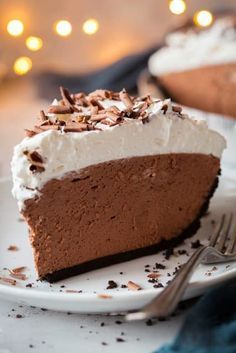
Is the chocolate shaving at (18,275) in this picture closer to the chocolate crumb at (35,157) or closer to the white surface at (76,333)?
the white surface at (76,333)

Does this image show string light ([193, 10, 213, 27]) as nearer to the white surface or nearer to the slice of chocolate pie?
the slice of chocolate pie

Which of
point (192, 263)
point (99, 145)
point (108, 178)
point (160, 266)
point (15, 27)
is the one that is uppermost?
point (15, 27)

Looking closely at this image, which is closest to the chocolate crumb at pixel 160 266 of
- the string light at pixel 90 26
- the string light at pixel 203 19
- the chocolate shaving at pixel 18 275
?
the chocolate shaving at pixel 18 275

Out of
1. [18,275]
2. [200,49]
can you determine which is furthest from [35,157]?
[200,49]

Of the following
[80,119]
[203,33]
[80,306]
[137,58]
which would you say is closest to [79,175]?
[80,119]

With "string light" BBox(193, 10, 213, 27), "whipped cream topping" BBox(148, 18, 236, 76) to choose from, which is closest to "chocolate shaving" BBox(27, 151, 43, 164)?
"whipped cream topping" BBox(148, 18, 236, 76)

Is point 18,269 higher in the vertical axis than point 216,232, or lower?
lower

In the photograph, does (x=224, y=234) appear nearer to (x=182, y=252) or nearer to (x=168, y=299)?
(x=182, y=252)
